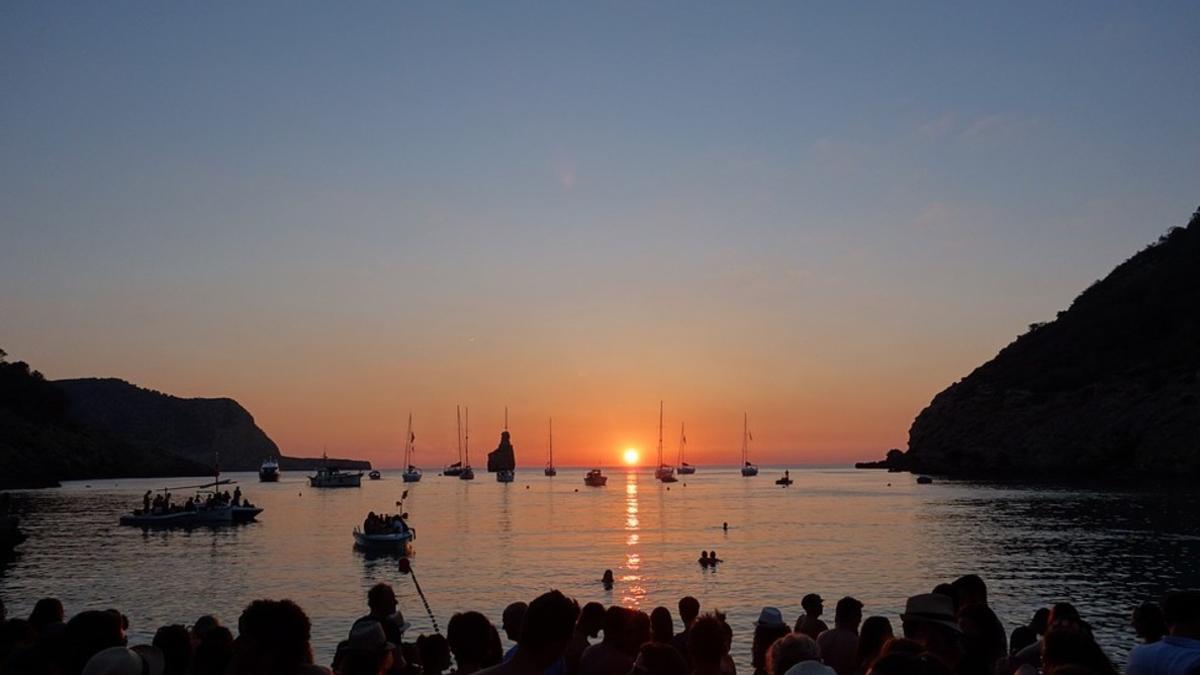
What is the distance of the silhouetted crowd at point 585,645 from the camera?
5.76 m

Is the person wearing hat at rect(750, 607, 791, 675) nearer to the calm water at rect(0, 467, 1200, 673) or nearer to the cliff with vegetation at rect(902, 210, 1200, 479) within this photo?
the calm water at rect(0, 467, 1200, 673)

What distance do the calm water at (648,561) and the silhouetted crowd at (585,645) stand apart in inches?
712

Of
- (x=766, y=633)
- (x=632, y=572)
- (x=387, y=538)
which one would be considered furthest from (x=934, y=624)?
(x=387, y=538)

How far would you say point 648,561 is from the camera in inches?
2368

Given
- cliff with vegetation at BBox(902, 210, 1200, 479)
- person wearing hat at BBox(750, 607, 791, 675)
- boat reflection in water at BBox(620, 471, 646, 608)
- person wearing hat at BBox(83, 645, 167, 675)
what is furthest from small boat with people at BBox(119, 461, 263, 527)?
cliff with vegetation at BBox(902, 210, 1200, 479)

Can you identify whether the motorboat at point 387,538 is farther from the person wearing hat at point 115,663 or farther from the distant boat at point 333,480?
the distant boat at point 333,480

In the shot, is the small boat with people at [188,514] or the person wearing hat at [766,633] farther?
the small boat with people at [188,514]

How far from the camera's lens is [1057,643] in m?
6.12

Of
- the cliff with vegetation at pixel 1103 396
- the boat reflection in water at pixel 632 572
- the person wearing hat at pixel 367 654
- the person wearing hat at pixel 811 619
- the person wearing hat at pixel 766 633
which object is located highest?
the cliff with vegetation at pixel 1103 396

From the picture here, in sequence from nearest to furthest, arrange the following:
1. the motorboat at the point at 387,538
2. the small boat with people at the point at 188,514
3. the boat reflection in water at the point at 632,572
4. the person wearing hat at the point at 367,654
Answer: the person wearing hat at the point at 367,654 → the boat reflection in water at the point at 632,572 → the motorboat at the point at 387,538 → the small boat with people at the point at 188,514

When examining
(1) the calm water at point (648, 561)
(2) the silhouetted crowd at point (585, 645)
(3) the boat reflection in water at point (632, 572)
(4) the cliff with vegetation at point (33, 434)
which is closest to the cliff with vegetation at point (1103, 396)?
(1) the calm water at point (648, 561)

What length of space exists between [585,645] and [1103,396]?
16033cm

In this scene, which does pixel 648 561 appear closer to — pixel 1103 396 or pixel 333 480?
pixel 1103 396

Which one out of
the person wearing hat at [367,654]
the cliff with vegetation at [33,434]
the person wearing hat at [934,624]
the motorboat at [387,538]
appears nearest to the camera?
the person wearing hat at [934,624]
